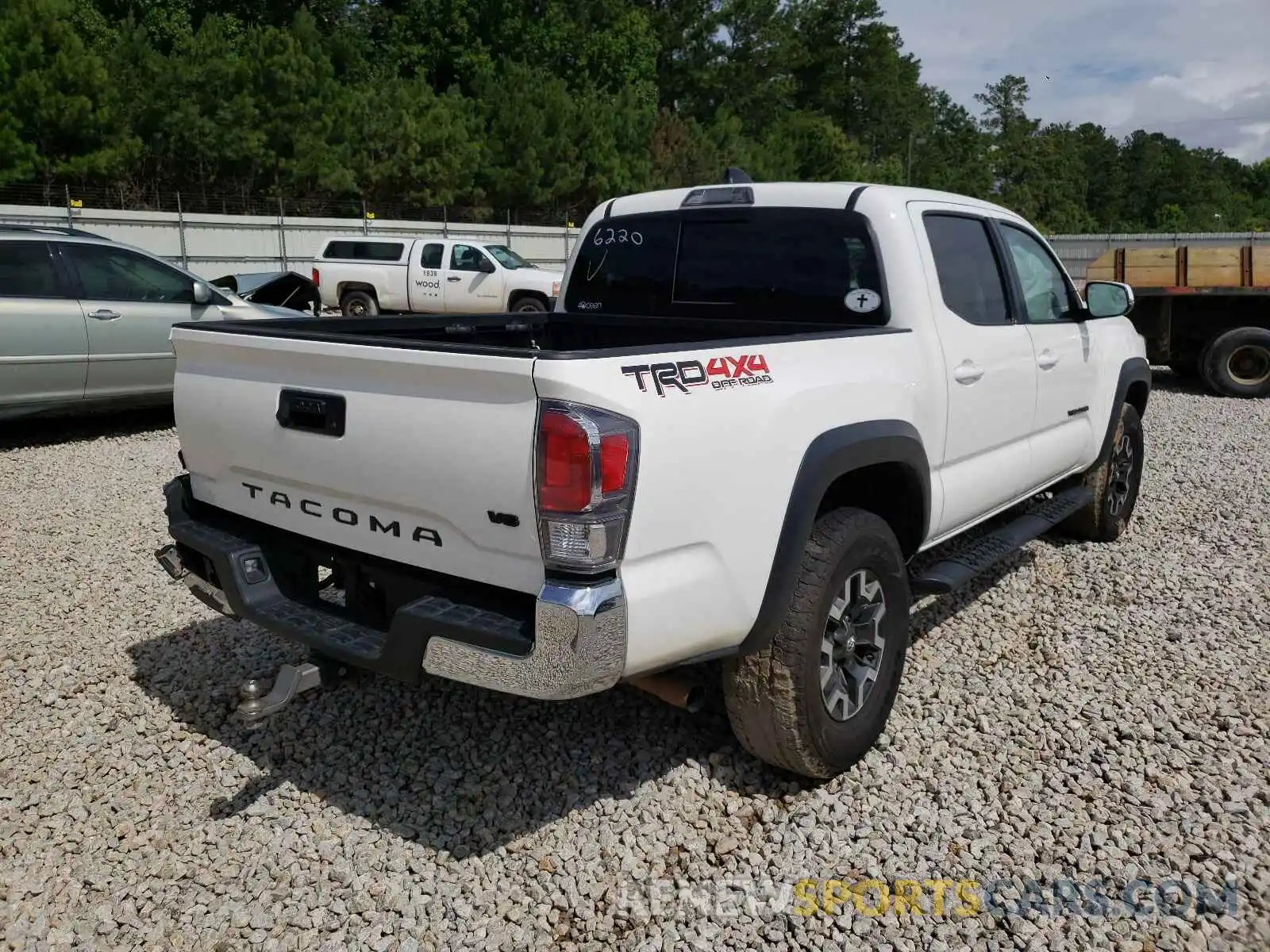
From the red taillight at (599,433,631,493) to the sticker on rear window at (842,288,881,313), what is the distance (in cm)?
162

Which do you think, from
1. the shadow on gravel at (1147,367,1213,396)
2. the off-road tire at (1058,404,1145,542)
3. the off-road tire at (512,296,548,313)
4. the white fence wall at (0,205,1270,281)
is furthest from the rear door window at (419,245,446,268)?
the off-road tire at (1058,404,1145,542)

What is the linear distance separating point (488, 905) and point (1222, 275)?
38.2ft

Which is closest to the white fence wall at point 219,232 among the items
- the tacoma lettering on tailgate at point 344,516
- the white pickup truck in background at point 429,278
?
the white pickup truck in background at point 429,278

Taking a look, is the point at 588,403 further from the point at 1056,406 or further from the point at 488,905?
the point at 1056,406

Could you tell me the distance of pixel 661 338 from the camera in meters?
4.09

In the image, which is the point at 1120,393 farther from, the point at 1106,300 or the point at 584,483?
the point at 584,483

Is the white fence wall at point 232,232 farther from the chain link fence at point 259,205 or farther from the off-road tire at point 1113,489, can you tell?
Answer: the off-road tire at point 1113,489

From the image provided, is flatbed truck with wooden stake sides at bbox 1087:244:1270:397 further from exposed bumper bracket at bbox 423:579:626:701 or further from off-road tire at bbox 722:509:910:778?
exposed bumper bracket at bbox 423:579:626:701

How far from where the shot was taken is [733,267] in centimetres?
404

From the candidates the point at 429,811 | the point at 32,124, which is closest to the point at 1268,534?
the point at 429,811

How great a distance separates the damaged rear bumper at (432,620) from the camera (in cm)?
241

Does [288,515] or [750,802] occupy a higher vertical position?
[288,515]

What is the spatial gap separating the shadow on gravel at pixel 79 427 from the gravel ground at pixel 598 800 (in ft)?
14.1

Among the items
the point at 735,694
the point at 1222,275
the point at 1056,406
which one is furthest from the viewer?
the point at 1222,275
